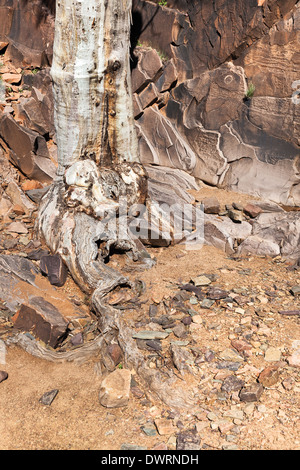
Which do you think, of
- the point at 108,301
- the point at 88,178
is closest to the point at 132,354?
the point at 108,301

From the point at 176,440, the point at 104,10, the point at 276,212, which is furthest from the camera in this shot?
the point at 276,212

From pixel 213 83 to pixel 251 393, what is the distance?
204 inches

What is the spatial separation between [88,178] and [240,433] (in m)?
3.26

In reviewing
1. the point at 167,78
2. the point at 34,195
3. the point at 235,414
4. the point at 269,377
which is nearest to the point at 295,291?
the point at 269,377

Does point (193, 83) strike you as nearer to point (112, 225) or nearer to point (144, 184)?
point (144, 184)

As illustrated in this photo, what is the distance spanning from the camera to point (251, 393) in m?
2.88

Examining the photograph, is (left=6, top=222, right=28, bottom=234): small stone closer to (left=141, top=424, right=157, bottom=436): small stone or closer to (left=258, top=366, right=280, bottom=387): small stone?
(left=141, top=424, right=157, bottom=436): small stone

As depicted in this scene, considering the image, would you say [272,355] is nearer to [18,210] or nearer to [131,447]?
[131,447]

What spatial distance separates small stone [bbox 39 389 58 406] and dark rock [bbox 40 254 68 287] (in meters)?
1.54

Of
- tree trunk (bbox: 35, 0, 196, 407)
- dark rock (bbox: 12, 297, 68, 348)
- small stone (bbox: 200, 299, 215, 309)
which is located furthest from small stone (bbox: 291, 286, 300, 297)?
dark rock (bbox: 12, 297, 68, 348)

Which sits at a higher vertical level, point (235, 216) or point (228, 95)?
point (228, 95)

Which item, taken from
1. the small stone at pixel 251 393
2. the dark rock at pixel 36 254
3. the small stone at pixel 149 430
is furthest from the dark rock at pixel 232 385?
the dark rock at pixel 36 254

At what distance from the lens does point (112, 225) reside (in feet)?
16.3

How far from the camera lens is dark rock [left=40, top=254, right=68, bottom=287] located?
4.54m
